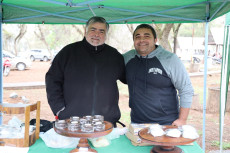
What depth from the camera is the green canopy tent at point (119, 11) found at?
2957 mm

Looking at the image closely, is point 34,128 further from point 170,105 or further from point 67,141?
point 170,105

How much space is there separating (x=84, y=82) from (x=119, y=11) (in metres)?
1.47

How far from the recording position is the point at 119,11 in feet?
10.9

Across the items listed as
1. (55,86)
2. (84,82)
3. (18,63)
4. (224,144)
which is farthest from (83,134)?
(18,63)

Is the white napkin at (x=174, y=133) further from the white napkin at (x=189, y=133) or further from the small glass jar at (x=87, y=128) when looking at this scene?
the small glass jar at (x=87, y=128)

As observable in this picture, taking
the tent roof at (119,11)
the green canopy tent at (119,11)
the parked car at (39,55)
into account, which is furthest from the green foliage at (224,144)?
the parked car at (39,55)

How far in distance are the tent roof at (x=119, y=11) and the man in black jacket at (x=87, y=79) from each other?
0.70 meters

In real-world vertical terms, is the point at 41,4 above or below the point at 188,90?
above

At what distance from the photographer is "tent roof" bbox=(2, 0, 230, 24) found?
2953 mm

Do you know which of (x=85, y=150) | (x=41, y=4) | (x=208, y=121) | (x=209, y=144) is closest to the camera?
(x=85, y=150)

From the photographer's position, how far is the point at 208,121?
6.42 metres

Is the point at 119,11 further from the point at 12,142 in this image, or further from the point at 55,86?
the point at 12,142

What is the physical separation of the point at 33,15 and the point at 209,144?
3.80 m

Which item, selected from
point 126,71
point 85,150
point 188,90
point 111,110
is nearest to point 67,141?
point 85,150
